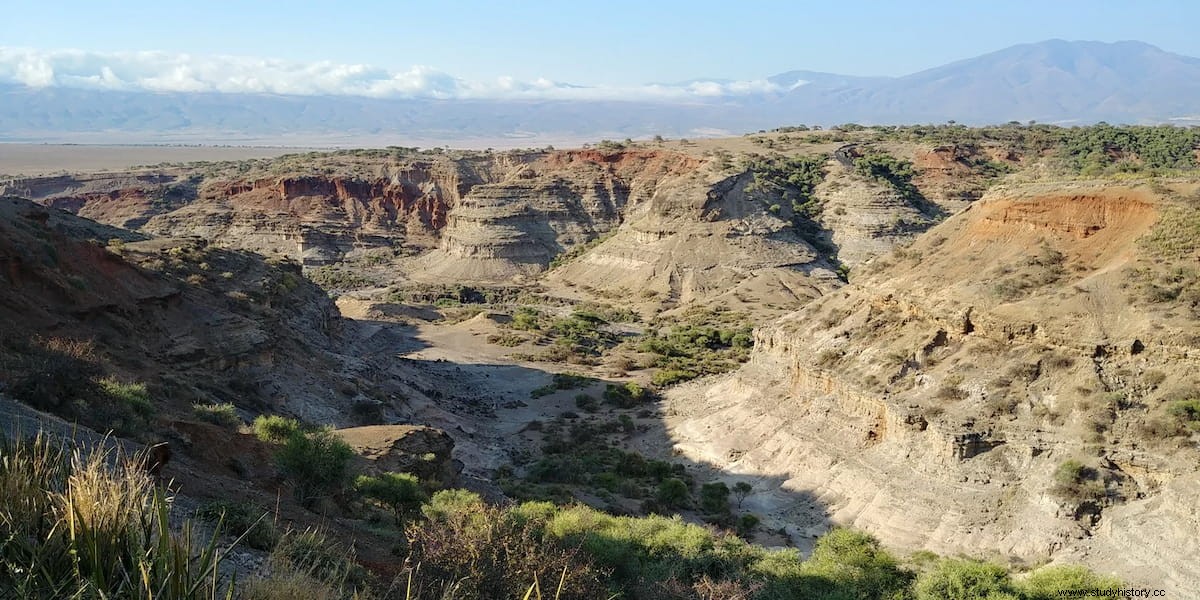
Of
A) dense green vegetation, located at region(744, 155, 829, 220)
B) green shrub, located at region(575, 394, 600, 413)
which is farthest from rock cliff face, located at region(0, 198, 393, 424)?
dense green vegetation, located at region(744, 155, 829, 220)

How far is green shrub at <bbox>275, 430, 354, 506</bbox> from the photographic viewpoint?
15.0m

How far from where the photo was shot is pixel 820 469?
22609 mm

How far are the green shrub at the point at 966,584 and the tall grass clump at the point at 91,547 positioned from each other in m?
12.3

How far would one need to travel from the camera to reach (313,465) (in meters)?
15.2

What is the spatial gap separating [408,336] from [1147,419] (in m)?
39.9

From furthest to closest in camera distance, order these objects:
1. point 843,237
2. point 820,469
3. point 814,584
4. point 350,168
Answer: point 350,168
point 843,237
point 820,469
point 814,584

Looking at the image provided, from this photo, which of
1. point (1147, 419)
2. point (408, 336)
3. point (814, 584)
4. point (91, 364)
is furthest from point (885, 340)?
point (408, 336)

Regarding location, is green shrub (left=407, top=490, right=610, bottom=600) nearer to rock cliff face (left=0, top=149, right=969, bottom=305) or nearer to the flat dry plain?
rock cliff face (left=0, top=149, right=969, bottom=305)

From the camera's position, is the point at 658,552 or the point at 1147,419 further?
the point at 1147,419

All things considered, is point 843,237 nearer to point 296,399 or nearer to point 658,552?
point 296,399

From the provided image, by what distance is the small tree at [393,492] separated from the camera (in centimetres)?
1597

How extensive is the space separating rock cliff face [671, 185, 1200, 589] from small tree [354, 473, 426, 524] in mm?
10045

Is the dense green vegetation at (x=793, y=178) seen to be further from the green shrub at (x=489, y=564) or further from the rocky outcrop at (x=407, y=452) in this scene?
the green shrub at (x=489, y=564)

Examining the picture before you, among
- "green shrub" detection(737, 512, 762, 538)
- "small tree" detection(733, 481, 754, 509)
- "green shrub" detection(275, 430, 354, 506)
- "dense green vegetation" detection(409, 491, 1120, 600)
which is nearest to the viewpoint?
"dense green vegetation" detection(409, 491, 1120, 600)
